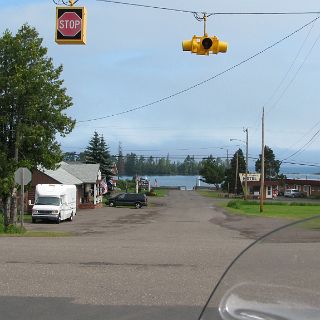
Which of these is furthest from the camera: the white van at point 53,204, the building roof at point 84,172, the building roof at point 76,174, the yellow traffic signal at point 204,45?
the building roof at point 84,172

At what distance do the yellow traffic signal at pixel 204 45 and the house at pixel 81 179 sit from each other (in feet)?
133

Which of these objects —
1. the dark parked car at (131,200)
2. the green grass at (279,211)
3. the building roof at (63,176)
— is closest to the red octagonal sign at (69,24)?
the green grass at (279,211)

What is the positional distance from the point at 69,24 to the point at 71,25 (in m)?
0.05

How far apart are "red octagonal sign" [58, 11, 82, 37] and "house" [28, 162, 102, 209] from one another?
4151cm

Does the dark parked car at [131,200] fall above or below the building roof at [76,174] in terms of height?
below

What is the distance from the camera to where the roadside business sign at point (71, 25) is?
40.2 feet

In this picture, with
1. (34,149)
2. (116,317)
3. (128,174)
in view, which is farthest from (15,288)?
(128,174)

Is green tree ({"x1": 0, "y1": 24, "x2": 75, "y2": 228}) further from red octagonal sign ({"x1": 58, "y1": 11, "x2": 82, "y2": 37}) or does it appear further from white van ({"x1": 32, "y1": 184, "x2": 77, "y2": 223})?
red octagonal sign ({"x1": 58, "y1": 11, "x2": 82, "y2": 37})

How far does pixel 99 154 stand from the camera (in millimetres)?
89062

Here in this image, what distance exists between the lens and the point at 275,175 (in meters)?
136

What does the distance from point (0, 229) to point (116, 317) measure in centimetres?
1973

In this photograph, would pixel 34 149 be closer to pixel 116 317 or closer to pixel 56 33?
pixel 56 33

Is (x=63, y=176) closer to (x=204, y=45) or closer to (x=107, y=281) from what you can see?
(x=204, y=45)

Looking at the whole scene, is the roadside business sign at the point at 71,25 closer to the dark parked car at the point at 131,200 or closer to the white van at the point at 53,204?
the white van at the point at 53,204
